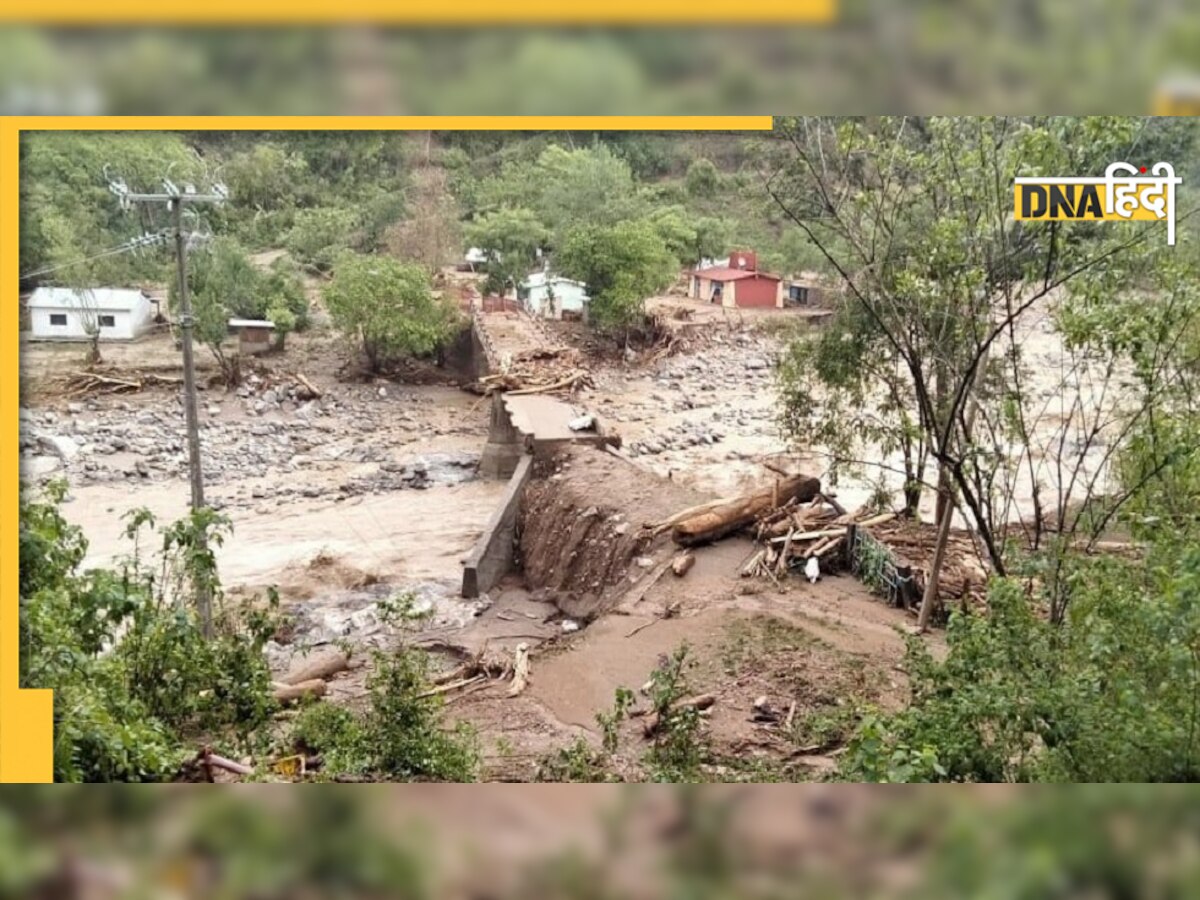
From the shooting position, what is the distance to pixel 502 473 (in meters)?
7.05

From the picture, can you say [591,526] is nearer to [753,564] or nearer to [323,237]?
[753,564]

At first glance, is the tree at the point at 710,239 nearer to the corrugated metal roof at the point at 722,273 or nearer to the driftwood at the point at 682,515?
the corrugated metal roof at the point at 722,273

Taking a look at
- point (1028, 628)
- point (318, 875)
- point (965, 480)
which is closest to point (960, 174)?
point (965, 480)

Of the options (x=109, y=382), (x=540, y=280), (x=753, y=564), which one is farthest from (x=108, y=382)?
(x=753, y=564)

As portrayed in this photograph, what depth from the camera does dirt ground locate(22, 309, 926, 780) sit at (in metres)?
5.75

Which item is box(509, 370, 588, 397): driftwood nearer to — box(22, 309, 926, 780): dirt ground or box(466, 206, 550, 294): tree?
box(22, 309, 926, 780): dirt ground

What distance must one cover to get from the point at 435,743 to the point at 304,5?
3252 millimetres

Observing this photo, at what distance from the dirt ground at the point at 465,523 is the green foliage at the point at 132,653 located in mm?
307

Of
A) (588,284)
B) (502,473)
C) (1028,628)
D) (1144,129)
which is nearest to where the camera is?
(1144,129)

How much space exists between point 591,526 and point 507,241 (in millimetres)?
2610

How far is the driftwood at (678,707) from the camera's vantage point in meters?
5.66

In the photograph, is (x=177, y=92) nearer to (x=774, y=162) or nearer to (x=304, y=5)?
(x=304, y=5)

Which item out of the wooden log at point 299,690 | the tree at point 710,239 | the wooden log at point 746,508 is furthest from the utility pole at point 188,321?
the wooden log at point 746,508

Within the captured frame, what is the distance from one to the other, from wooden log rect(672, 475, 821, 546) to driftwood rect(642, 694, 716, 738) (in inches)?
46.1
